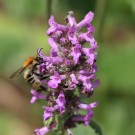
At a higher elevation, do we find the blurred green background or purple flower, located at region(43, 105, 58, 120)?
the blurred green background

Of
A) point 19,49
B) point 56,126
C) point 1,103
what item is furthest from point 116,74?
point 56,126

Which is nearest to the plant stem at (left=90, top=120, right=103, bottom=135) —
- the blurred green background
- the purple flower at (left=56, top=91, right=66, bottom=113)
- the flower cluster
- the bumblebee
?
the flower cluster

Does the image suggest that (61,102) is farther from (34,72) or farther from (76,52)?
(34,72)

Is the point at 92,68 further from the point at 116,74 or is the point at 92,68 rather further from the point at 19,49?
the point at 19,49

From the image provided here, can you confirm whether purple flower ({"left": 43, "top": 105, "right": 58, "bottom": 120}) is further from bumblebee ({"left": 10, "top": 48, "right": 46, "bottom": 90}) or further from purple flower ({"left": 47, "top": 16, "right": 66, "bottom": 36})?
purple flower ({"left": 47, "top": 16, "right": 66, "bottom": 36})

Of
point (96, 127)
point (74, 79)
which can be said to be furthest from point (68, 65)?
point (96, 127)

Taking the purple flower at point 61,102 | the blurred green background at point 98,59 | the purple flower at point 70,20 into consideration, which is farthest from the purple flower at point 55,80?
the blurred green background at point 98,59

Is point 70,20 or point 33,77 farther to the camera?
point 33,77

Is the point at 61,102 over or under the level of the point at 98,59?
under

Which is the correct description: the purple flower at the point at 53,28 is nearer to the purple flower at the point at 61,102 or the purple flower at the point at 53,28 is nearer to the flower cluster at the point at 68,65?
the flower cluster at the point at 68,65
